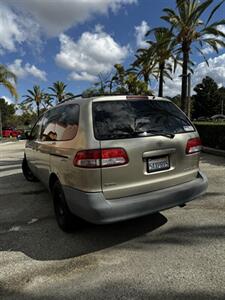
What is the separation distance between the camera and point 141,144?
3211 mm

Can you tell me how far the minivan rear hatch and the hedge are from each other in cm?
748

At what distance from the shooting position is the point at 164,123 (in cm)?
356

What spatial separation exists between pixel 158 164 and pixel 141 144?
1.20ft

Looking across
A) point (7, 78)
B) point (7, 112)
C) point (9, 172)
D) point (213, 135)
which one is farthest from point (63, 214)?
point (7, 112)

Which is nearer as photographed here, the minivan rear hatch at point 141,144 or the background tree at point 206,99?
the minivan rear hatch at point 141,144

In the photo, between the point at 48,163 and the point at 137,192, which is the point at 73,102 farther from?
the point at 137,192

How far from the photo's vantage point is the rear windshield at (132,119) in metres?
3.20

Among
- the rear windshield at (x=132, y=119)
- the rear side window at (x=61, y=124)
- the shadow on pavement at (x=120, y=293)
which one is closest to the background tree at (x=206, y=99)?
the rear side window at (x=61, y=124)

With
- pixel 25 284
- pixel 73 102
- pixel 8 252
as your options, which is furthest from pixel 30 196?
pixel 25 284

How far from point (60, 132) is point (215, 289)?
102 inches

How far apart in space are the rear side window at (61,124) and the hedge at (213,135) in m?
7.72

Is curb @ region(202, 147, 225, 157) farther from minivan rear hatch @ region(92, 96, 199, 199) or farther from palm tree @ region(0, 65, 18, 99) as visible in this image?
palm tree @ region(0, 65, 18, 99)

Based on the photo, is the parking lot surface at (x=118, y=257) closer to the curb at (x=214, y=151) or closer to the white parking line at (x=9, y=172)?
the white parking line at (x=9, y=172)

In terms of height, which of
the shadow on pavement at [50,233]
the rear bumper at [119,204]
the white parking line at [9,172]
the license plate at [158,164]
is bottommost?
the shadow on pavement at [50,233]
